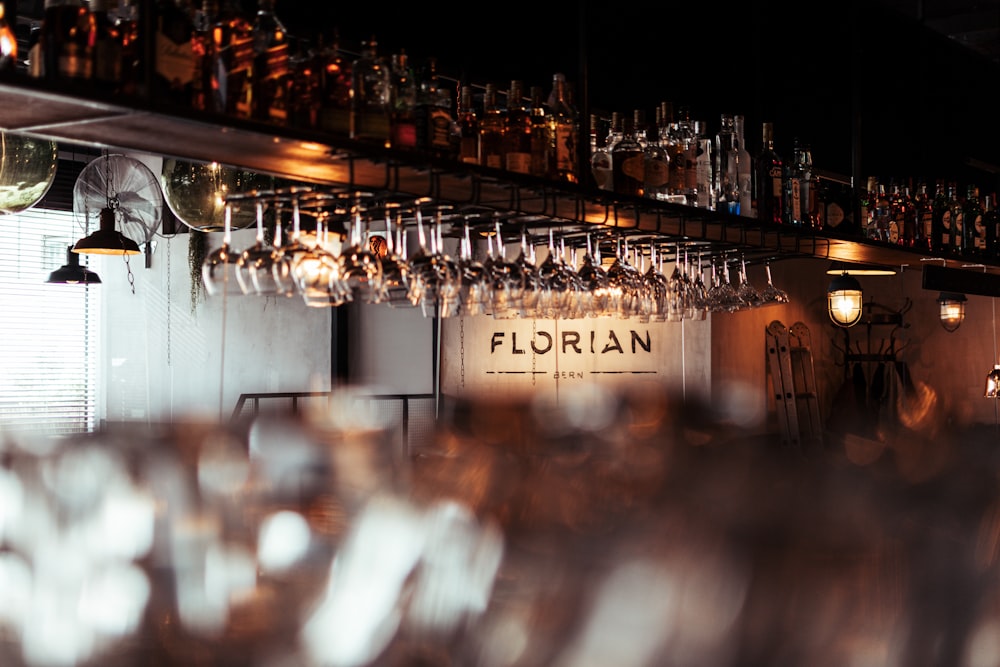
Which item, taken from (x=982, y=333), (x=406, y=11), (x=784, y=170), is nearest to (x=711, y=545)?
(x=406, y=11)

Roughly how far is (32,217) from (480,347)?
3985 millimetres

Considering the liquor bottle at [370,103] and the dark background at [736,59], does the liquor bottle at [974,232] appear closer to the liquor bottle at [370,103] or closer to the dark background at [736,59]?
the dark background at [736,59]

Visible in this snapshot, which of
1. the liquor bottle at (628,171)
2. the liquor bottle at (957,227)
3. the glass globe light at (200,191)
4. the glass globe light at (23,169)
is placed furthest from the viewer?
the liquor bottle at (957,227)

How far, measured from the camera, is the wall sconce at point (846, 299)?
5820mm

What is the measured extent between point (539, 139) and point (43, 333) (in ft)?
23.6

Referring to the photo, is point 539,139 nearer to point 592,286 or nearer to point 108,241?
point 592,286

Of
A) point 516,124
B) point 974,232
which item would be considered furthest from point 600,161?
point 974,232

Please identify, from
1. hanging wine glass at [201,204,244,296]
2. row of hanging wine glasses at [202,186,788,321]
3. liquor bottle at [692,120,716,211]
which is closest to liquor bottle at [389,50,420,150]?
row of hanging wine glasses at [202,186,788,321]

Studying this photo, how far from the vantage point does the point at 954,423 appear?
574cm

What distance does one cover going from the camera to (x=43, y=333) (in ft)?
28.1

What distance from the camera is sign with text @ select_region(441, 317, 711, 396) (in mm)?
5992

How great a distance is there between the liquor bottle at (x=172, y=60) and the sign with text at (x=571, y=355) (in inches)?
166

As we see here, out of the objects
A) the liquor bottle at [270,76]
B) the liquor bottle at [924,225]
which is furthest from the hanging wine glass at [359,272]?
the liquor bottle at [924,225]

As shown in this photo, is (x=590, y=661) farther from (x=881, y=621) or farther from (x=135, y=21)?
(x=135, y=21)
